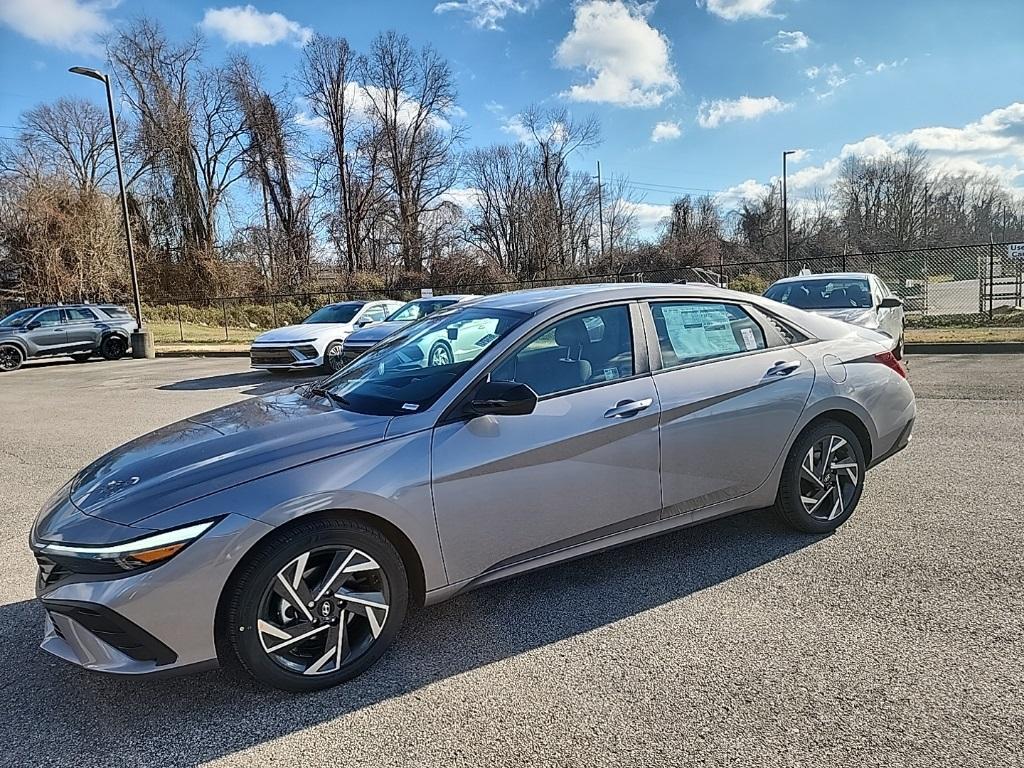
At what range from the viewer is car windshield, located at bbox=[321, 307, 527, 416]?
10.3ft

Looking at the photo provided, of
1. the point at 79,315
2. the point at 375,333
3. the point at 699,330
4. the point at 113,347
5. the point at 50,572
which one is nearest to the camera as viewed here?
the point at 50,572

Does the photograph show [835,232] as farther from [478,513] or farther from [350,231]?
[478,513]

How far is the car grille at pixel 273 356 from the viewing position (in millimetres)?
12906

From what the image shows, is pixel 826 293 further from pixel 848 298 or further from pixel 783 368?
pixel 783 368

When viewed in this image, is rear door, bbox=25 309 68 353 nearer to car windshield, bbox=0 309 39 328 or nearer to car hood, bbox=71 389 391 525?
car windshield, bbox=0 309 39 328

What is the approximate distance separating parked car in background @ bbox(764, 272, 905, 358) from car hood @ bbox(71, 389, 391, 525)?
8.10 meters

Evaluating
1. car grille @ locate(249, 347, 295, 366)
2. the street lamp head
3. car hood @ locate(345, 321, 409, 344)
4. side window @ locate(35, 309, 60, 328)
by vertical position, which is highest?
the street lamp head

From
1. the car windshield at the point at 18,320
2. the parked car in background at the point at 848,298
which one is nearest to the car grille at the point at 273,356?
the parked car in background at the point at 848,298

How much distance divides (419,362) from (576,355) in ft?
2.88

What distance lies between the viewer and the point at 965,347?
12.6 metres

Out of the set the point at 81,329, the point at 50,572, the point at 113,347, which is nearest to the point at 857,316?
the point at 50,572

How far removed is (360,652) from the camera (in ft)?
9.09

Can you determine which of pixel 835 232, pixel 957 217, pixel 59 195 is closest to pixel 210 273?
pixel 59 195

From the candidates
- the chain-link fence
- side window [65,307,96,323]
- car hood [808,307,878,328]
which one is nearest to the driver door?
car hood [808,307,878,328]
